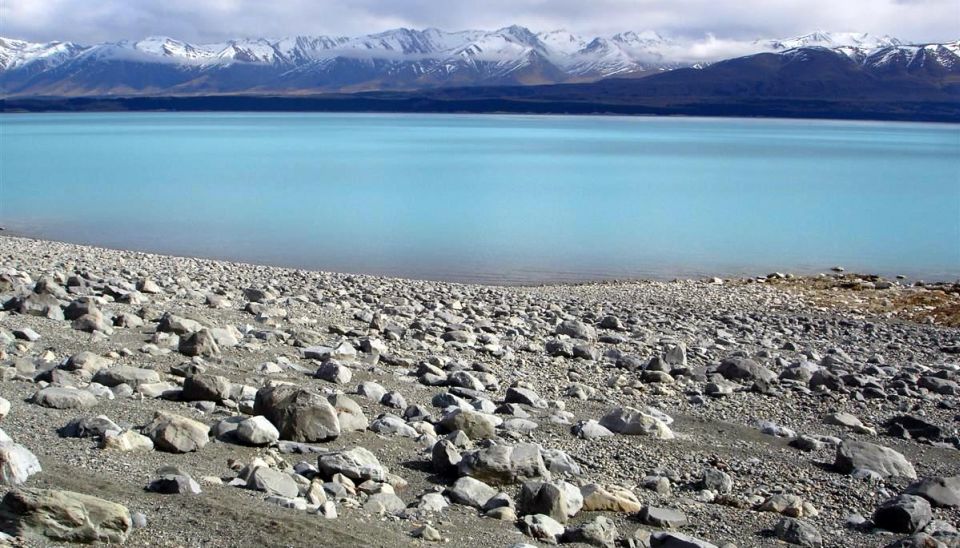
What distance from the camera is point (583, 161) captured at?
6719 centimetres

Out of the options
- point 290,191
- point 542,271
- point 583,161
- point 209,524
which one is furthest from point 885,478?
point 583,161

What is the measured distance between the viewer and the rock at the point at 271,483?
4.98 metres

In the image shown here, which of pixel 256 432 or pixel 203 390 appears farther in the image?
pixel 203 390

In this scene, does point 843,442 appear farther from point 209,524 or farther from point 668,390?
point 209,524

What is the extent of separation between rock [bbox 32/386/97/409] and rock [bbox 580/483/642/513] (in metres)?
3.17

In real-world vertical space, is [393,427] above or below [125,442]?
below

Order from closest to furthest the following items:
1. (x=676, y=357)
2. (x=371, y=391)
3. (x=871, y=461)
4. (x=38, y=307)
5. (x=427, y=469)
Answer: (x=427, y=469), (x=871, y=461), (x=371, y=391), (x=38, y=307), (x=676, y=357)

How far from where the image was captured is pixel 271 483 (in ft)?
16.6

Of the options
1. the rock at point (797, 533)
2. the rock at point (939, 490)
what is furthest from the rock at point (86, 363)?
the rock at point (939, 490)

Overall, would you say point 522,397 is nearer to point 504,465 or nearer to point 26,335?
point 504,465

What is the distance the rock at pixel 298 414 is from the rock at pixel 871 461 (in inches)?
138

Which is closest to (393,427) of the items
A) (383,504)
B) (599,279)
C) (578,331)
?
(383,504)

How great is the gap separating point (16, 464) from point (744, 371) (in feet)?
23.5

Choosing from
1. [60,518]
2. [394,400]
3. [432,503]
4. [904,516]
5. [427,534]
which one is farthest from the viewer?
[394,400]
